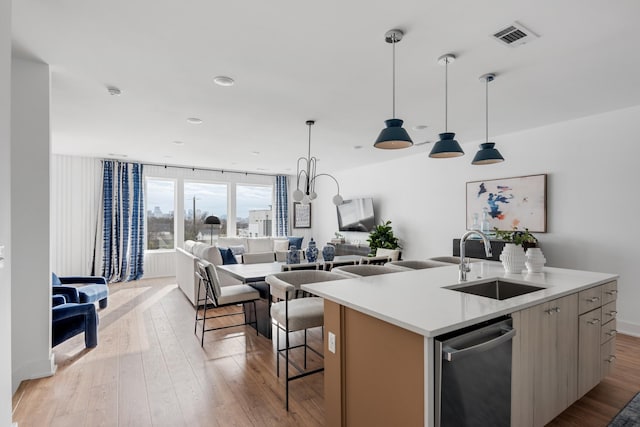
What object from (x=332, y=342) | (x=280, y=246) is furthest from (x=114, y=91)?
(x=280, y=246)

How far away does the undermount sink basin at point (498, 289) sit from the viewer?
2228mm

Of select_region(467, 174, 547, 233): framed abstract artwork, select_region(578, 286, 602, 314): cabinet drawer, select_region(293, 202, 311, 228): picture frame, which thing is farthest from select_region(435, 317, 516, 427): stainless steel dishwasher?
select_region(293, 202, 311, 228): picture frame

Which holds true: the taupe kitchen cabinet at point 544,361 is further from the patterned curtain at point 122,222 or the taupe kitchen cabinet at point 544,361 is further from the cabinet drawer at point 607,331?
A: the patterned curtain at point 122,222

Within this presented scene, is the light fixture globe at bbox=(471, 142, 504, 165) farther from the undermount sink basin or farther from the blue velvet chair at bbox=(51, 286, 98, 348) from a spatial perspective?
the blue velvet chair at bbox=(51, 286, 98, 348)

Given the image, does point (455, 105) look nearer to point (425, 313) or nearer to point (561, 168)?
point (561, 168)

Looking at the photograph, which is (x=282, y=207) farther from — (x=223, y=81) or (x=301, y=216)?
(x=223, y=81)

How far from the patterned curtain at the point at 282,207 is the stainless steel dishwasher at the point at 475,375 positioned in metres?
7.61

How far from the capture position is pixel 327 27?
213 centimetres

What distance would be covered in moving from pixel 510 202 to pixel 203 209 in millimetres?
6582

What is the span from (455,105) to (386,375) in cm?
305

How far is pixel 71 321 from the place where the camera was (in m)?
3.26

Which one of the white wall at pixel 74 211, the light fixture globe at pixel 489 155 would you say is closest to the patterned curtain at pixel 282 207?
the white wall at pixel 74 211

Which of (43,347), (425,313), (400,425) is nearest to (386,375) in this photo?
(400,425)

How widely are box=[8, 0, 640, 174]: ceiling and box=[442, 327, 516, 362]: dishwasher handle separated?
6.11 feet
